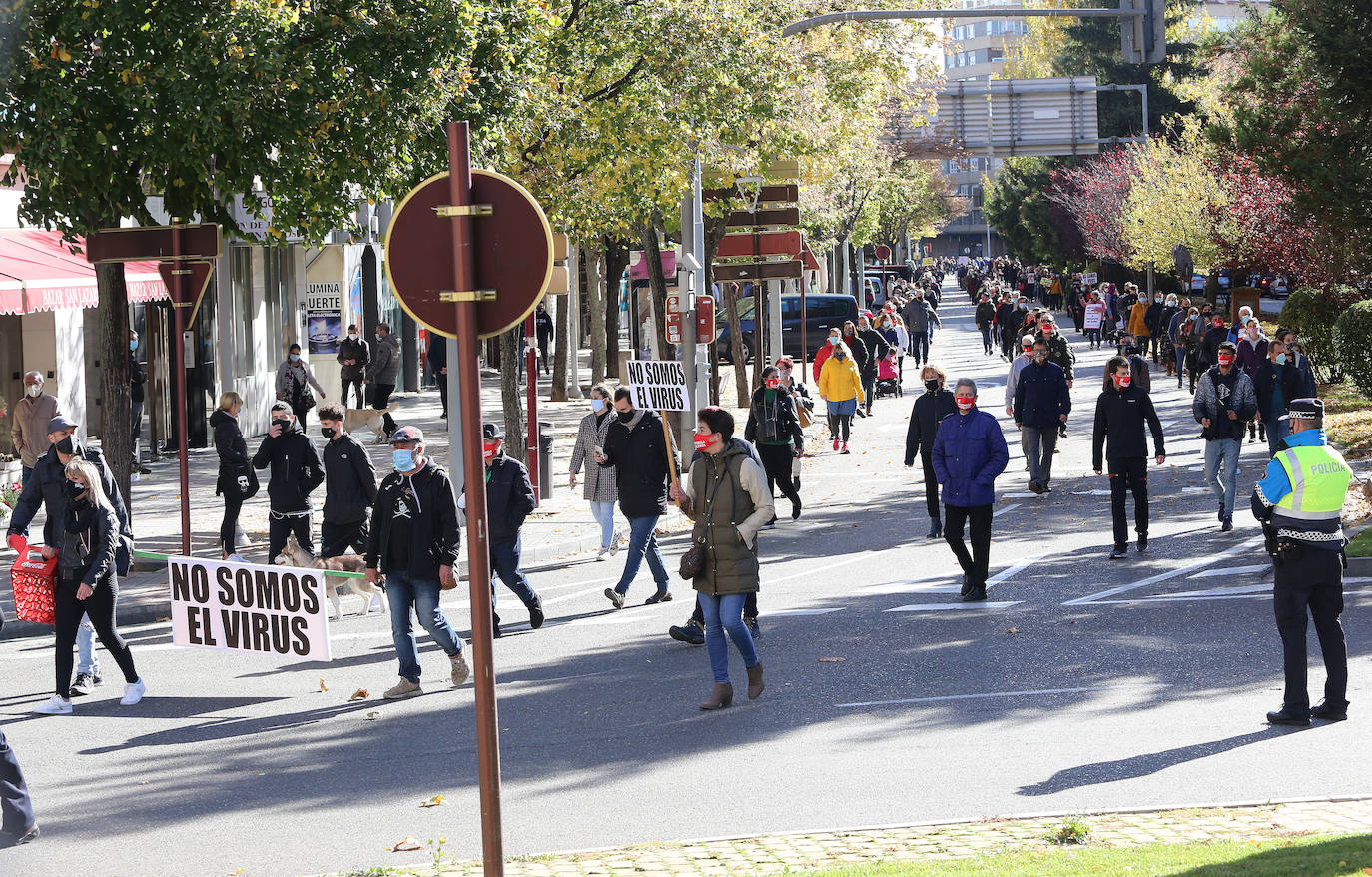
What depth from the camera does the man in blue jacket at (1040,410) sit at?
19.1 meters

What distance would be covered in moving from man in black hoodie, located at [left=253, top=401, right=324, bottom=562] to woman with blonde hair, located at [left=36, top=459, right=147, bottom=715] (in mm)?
3119

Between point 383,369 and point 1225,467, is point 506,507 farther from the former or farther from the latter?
point 383,369

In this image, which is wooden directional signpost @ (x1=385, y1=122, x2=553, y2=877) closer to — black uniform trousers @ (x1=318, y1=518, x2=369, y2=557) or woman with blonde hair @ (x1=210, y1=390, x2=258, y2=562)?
black uniform trousers @ (x1=318, y1=518, x2=369, y2=557)

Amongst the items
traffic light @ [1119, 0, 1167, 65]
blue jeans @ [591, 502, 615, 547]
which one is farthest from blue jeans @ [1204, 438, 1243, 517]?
blue jeans @ [591, 502, 615, 547]

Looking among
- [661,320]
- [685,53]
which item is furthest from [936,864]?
[661,320]

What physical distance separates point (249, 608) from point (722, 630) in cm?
300

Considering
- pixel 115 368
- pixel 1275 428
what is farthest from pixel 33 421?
pixel 1275 428

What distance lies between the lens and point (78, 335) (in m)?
22.9

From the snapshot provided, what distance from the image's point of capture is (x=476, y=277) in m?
5.01

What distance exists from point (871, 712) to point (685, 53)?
12.3m

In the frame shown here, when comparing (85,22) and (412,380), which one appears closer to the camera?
(85,22)

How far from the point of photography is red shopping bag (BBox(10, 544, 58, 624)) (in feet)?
33.9

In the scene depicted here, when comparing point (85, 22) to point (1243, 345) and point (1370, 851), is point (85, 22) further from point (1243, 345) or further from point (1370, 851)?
point (1243, 345)

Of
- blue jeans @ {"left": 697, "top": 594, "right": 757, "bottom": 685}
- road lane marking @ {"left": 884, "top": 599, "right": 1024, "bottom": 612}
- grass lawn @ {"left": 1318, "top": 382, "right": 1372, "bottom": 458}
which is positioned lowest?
road lane marking @ {"left": 884, "top": 599, "right": 1024, "bottom": 612}
